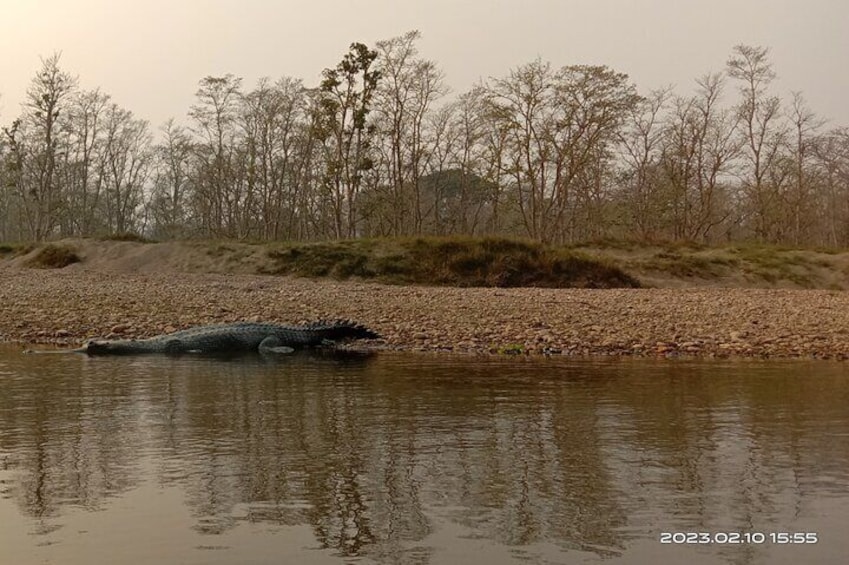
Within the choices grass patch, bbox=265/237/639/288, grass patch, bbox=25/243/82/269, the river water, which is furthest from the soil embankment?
grass patch, bbox=25/243/82/269

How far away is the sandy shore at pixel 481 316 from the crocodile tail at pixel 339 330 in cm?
24

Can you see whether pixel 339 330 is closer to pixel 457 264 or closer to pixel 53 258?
pixel 457 264

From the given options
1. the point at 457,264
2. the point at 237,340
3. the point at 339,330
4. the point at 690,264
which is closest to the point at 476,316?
the point at 339,330

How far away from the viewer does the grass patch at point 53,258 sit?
3161cm

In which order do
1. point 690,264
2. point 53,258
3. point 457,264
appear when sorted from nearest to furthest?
point 457,264 < point 690,264 < point 53,258

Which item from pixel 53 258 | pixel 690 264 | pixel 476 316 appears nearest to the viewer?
pixel 476 316

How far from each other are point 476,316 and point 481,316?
9 centimetres

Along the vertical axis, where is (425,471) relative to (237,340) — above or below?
below

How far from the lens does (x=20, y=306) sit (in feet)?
55.8

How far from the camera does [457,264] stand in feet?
90.5

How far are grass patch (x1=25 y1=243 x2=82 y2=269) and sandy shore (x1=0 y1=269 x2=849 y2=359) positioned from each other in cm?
1117

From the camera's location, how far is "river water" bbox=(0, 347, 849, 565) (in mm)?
3332

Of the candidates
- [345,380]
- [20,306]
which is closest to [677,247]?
[20,306]

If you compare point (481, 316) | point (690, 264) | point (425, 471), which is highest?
point (690, 264)
